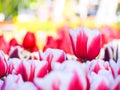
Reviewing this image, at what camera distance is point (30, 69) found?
111 centimetres

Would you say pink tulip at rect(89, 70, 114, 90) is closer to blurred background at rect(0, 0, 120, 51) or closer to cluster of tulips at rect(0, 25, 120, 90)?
cluster of tulips at rect(0, 25, 120, 90)

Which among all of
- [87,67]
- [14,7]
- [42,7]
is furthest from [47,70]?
[14,7]

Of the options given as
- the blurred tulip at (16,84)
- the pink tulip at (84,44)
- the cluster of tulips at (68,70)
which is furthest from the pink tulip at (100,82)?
the pink tulip at (84,44)

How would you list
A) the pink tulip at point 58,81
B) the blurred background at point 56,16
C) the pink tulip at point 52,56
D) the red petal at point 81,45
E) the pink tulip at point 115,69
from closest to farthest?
the pink tulip at point 58,81
the pink tulip at point 115,69
the pink tulip at point 52,56
the red petal at point 81,45
the blurred background at point 56,16

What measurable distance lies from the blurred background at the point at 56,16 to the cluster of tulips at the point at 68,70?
4.40m

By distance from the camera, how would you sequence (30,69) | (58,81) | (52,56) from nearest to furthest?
(58,81), (30,69), (52,56)

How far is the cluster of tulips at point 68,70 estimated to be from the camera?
873mm

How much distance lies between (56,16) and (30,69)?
8.82m

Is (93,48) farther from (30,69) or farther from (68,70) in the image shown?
(68,70)

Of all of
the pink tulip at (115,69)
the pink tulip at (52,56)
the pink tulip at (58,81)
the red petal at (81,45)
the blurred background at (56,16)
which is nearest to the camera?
the pink tulip at (58,81)

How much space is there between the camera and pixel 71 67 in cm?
92

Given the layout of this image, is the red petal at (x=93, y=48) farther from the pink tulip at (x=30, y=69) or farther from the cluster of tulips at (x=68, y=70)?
the pink tulip at (x=30, y=69)

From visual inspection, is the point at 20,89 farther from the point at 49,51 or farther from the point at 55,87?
the point at 49,51

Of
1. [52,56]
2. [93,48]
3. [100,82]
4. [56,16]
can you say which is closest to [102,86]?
[100,82]
